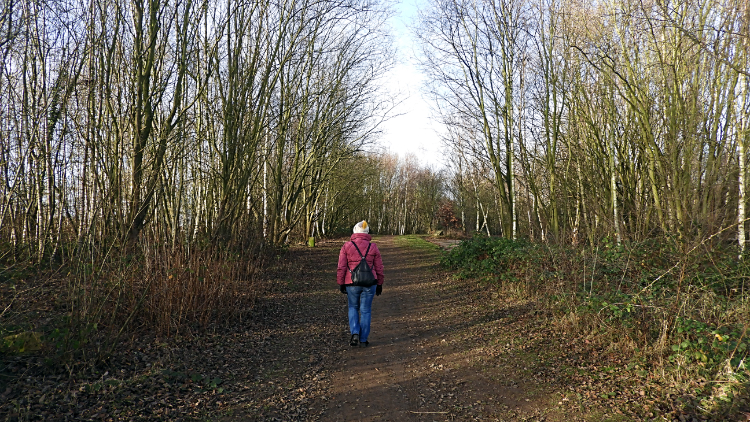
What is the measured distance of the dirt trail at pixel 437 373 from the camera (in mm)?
4824

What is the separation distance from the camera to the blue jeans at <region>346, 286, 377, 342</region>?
23.1ft

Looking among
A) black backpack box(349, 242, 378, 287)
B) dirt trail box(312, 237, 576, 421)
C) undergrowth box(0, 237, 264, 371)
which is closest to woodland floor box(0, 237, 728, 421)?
dirt trail box(312, 237, 576, 421)

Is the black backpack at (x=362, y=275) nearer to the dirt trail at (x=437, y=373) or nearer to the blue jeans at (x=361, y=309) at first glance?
the blue jeans at (x=361, y=309)

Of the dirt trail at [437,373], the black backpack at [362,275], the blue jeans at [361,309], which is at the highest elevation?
the black backpack at [362,275]

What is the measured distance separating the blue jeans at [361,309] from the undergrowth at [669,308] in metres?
2.92

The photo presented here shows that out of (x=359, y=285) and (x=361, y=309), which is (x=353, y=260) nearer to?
(x=359, y=285)

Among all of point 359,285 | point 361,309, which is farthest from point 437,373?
point 359,285

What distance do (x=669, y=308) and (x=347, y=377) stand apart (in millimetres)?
3973

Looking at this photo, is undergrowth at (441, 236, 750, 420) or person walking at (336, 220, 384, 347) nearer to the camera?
undergrowth at (441, 236, 750, 420)

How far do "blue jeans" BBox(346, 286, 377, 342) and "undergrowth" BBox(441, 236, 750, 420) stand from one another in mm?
2916

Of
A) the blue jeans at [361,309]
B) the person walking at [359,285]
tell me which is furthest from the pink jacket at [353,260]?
the blue jeans at [361,309]

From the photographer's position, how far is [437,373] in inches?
232

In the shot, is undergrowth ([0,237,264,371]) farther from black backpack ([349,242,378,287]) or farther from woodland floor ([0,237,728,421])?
black backpack ([349,242,378,287])

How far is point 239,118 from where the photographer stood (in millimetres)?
11914
